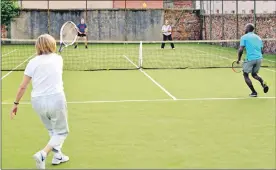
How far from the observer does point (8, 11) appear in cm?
3675

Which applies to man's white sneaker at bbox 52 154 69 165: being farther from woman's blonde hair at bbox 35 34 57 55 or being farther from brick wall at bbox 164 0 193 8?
brick wall at bbox 164 0 193 8

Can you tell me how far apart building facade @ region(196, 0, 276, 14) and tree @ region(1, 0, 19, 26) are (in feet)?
42.1

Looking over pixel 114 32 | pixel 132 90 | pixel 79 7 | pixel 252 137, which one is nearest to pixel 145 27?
pixel 114 32

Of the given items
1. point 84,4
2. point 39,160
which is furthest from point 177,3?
point 39,160

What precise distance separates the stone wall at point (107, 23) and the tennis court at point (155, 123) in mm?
20884

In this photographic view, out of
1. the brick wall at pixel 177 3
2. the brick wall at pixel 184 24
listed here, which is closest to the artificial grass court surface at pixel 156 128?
the brick wall at pixel 184 24

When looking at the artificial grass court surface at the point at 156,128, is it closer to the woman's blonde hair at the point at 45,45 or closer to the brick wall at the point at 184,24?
the woman's blonde hair at the point at 45,45

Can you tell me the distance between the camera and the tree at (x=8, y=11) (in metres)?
36.7

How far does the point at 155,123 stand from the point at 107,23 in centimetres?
2963

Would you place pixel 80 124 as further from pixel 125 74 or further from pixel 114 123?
pixel 125 74

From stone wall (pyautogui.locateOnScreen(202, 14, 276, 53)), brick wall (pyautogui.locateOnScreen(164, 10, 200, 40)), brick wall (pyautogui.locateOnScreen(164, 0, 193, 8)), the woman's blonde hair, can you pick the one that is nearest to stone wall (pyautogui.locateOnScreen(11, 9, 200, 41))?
brick wall (pyautogui.locateOnScreen(164, 10, 200, 40))

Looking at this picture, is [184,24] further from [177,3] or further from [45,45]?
[45,45]

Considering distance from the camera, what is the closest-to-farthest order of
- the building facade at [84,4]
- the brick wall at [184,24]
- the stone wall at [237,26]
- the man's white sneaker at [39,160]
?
the man's white sneaker at [39,160] → the stone wall at [237,26] → the brick wall at [184,24] → the building facade at [84,4]

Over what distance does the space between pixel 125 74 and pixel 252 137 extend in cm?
972
